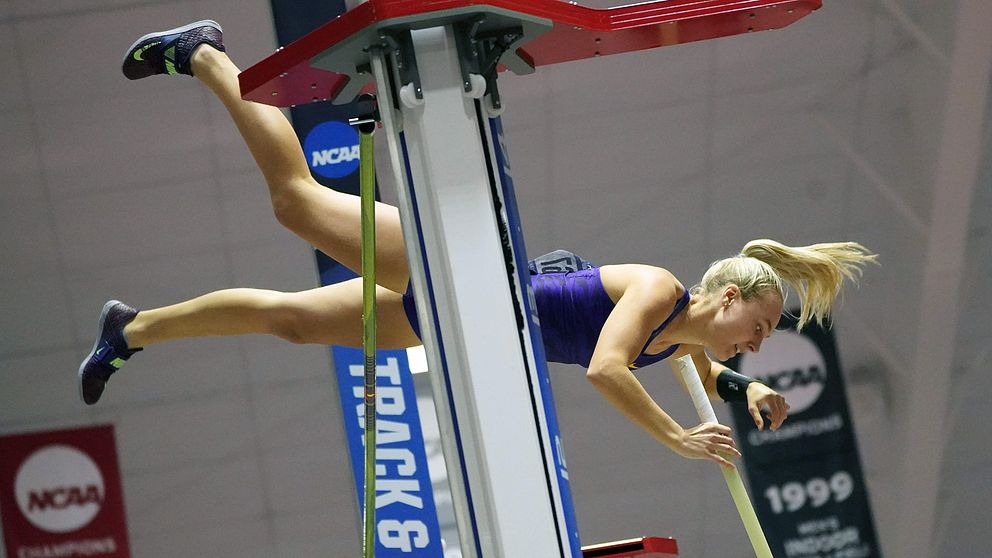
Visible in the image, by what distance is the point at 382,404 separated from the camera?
5.53m

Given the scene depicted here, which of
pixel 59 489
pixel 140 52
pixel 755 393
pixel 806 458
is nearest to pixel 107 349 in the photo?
pixel 140 52

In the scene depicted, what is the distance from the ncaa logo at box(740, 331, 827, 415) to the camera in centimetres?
816

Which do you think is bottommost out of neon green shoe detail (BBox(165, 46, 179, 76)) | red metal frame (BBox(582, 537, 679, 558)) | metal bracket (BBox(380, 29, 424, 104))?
red metal frame (BBox(582, 537, 679, 558))

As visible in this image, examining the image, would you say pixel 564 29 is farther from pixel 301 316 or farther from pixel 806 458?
pixel 806 458

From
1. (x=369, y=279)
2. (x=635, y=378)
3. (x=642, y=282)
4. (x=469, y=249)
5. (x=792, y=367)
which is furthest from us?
(x=792, y=367)

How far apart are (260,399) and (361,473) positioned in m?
3.16

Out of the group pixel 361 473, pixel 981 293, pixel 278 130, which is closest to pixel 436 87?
pixel 278 130

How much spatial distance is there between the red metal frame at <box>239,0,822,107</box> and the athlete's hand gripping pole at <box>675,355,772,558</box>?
1119mm

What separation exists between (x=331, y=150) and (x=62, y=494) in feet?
12.8

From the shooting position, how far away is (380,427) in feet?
18.2

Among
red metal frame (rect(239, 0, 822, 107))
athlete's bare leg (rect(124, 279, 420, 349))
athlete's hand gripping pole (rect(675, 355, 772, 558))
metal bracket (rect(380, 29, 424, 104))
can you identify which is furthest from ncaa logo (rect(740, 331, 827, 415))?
metal bracket (rect(380, 29, 424, 104))

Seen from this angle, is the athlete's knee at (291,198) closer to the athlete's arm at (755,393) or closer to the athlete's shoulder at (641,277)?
the athlete's shoulder at (641,277)

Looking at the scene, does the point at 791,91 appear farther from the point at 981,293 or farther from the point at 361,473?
the point at 361,473

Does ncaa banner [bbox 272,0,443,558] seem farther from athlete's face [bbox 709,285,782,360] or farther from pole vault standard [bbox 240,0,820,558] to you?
pole vault standard [bbox 240,0,820,558]
